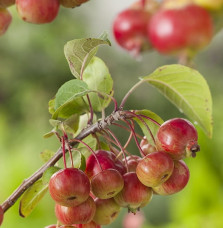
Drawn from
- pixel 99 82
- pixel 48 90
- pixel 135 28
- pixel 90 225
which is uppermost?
pixel 135 28

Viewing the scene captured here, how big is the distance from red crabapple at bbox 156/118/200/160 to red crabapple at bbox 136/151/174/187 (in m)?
0.01

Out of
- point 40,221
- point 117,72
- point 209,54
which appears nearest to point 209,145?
point 40,221

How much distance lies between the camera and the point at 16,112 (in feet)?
15.6

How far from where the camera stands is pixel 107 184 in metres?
0.60

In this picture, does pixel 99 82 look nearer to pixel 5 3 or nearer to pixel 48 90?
pixel 5 3

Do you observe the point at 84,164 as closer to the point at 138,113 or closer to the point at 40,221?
the point at 138,113

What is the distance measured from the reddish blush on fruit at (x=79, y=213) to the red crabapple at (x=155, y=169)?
7cm

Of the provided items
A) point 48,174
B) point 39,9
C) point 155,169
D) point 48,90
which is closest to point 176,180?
point 155,169

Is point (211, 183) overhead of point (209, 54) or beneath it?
overhead

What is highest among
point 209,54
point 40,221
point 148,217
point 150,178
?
point 150,178

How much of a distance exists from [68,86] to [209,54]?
550 centimetres

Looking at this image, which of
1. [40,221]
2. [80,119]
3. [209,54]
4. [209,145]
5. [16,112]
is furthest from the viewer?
[209,54]

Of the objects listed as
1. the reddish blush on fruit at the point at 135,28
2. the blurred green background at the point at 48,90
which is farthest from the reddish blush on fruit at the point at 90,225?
the blurred green background at the point at 48,90

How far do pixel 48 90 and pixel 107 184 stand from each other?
416 centimetres
